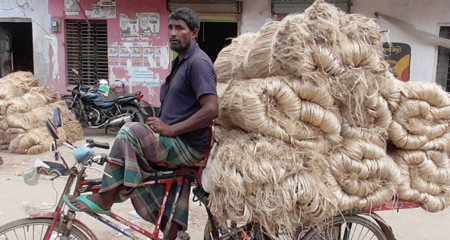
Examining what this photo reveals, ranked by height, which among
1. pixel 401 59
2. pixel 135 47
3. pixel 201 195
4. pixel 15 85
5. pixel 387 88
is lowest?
pixel 201 195

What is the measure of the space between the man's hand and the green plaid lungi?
8 cm

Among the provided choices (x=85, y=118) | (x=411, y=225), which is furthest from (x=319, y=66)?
(x=85, y=118)

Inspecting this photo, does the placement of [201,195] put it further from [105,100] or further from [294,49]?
[105,100]

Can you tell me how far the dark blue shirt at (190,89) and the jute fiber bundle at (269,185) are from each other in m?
0.24

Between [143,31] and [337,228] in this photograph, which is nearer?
[337,228]

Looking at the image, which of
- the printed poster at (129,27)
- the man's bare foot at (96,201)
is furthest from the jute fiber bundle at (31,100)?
the man's bare foot at (96,201)

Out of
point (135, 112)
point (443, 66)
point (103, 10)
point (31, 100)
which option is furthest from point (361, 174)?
point (103, 10)

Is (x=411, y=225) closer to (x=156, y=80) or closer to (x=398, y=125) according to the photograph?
(x=398, y=125)

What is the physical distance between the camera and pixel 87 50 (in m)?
9.22

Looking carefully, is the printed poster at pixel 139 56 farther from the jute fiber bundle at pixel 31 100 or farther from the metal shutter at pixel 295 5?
the metal shutter at pixel 295 5

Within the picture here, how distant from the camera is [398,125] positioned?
2.35 m

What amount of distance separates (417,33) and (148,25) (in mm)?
5726

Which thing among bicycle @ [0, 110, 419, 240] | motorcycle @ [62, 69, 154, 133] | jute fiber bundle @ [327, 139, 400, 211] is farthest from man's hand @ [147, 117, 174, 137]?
motorcycle @ [62, 69, 154, 133]

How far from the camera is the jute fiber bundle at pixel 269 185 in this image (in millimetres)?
2062
